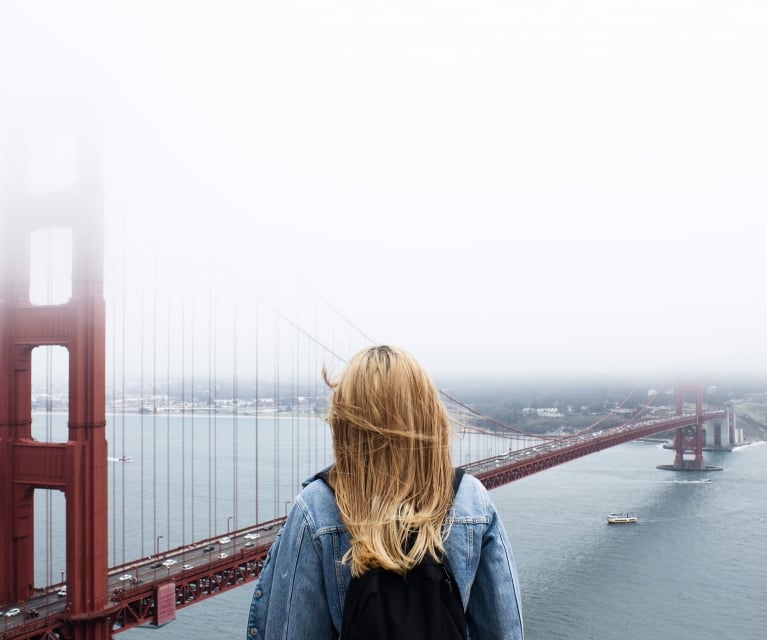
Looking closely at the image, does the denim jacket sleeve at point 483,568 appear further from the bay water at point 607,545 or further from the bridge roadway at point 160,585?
the bay water at point 607,545

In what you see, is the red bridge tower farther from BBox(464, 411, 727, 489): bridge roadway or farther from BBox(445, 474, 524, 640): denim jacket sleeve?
BBox(464, 411, 727, 489): bridge roadway

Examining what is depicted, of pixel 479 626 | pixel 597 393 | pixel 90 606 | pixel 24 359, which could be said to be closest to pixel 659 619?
pixel 90 606

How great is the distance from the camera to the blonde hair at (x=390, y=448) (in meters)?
0.81

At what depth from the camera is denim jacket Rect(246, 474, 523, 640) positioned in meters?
0.81

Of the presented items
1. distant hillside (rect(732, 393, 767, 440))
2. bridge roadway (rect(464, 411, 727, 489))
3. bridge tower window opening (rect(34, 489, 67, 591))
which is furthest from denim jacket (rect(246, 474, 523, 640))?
distant hillside (rect(732, 393, 767, 440))

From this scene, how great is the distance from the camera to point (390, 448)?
0.83m

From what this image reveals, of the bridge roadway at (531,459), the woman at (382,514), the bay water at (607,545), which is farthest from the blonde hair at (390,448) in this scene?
the bridge roadway at (531,459)

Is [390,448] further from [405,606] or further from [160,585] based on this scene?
[160,585]

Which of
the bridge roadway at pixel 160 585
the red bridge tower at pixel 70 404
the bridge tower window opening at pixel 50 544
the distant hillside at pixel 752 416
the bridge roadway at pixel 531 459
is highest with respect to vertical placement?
the red bridge tower at pixel 70 404

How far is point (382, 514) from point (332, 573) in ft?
0.26

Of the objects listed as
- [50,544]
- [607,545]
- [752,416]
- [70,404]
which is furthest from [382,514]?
[752,416]

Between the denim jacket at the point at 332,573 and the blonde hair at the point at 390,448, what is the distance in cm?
2

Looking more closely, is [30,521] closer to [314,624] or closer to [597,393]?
[314,624]

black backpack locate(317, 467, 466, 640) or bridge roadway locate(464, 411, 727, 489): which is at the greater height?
black backpack locate(317, 467, 466, 640)
